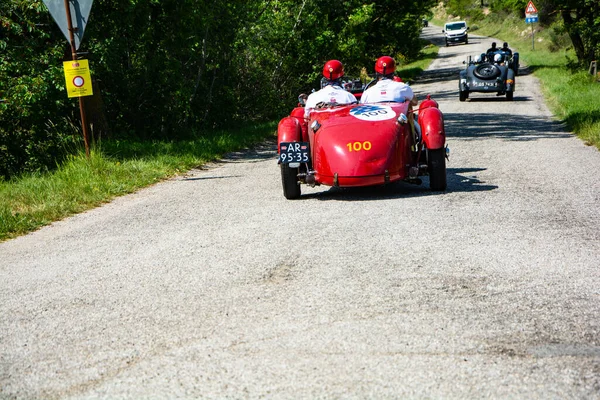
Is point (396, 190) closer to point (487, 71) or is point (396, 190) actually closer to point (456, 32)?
point (487, 71)

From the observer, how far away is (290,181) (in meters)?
9.40

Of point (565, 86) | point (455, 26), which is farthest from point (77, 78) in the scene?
point (455, 26)

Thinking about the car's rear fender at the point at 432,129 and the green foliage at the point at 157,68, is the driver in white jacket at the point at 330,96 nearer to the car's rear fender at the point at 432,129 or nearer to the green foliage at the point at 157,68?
the car's rear fender at the point at 432,129

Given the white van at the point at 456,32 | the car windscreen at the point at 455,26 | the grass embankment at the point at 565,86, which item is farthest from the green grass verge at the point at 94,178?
the car windscreen at the point at 455,26

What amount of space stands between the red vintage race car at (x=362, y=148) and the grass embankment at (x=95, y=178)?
2.58 meters

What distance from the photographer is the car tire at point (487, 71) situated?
2444cm

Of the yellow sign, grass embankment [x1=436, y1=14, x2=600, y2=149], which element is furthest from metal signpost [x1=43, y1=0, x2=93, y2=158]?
grass embankment [x1=436, y1=14, x2=600, y2=149]

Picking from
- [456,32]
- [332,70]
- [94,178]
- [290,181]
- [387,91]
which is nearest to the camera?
[290,181]

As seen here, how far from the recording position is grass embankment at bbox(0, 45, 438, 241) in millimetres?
9281

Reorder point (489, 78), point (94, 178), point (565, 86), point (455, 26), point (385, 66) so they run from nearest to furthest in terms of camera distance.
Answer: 1. point (385, 66)
2. point (94, 178)
3. point (489, 78)
4. point (565, 86)
5. point (455, 26)

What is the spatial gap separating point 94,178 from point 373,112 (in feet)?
13.8

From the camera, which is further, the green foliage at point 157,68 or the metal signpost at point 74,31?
the green foliage at point 157,68

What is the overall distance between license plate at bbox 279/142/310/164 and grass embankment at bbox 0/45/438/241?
252 centimetres

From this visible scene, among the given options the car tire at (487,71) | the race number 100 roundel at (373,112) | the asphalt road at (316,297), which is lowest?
the asphalt road at (316,297)
